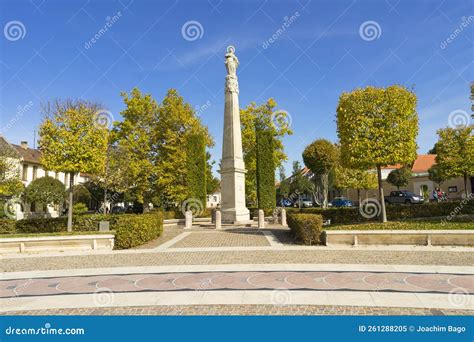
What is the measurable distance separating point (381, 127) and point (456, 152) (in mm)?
15737

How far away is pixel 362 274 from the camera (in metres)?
8.30

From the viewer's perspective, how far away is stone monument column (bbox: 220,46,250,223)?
24875mm

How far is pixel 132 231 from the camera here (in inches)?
558

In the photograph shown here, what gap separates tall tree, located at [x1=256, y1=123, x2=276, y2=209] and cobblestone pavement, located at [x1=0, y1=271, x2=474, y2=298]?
71.6 feet

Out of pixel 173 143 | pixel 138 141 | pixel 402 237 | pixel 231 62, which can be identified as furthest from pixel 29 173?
pixel 402 237

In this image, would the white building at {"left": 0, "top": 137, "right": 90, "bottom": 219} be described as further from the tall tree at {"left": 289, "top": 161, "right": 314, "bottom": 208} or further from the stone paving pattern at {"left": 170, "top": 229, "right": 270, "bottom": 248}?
the tall tree at {"left": 289, "top": 161, "right": 314, "bottom": 208}

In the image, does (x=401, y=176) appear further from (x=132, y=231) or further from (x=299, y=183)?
(x=132, y=231)

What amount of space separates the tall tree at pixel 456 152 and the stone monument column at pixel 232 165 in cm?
1824

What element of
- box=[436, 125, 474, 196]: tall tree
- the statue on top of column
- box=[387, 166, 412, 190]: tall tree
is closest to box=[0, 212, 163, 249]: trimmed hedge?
the statue on top of column

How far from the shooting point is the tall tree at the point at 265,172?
3049 cm

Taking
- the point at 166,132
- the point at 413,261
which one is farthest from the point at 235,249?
the point at 166,132

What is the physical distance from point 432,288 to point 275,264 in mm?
A: 4348

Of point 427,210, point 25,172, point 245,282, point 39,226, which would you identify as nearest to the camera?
point 245,282
